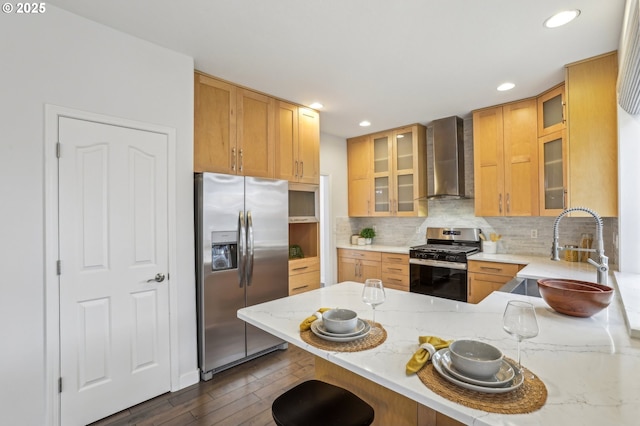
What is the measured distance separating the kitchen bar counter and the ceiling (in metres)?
1.82

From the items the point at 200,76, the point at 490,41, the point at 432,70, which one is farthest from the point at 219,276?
the point at 490,41

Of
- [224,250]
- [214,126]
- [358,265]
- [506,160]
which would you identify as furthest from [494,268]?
[214,126]

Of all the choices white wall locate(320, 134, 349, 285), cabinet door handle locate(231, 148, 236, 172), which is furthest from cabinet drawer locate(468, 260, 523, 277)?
cabinet door handle locate(231, 148, 236, 172)

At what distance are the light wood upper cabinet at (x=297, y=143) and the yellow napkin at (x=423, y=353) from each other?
258 cm

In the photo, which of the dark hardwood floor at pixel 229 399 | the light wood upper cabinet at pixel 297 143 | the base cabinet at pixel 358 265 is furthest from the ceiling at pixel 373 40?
the dark hardwood floor at pixel 229 399

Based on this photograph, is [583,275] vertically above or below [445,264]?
above

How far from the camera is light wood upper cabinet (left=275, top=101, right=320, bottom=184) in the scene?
343 cm

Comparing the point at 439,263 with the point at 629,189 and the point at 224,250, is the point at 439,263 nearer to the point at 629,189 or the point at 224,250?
the point at 629,189

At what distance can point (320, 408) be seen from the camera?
1.30 m

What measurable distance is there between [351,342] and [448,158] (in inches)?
135

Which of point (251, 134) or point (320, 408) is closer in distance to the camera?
point (320, 408)

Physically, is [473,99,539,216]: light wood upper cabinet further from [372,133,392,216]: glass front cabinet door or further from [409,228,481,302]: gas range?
[372,133,392,216]: glass front cabinet door

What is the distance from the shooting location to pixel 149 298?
2.33 metres

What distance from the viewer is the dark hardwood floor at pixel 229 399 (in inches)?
83.0
